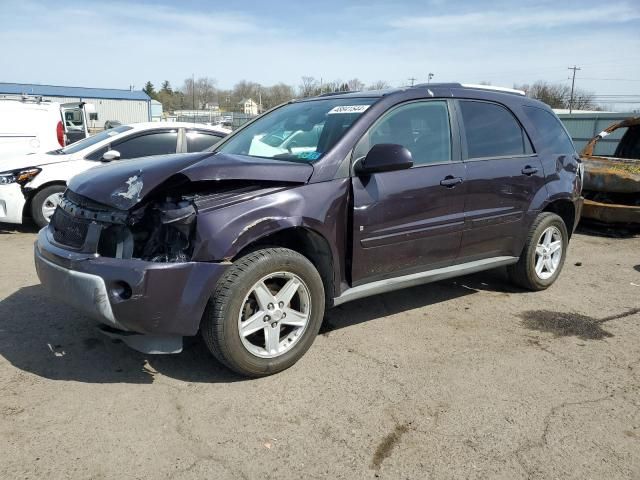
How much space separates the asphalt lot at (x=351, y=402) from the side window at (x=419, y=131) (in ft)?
4.52

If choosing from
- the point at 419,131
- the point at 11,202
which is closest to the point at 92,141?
the point at 11,202

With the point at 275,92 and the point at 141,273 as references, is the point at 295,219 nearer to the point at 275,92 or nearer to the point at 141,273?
the point at 141,273

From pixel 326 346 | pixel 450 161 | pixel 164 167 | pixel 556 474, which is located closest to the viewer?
pixel 556 474

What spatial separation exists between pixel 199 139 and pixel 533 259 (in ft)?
16.5

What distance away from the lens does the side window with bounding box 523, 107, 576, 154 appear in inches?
197

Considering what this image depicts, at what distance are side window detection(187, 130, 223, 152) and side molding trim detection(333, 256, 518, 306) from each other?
4.58 m

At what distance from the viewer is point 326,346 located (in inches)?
152

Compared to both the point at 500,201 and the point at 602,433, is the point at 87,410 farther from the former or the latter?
the point at 500,201

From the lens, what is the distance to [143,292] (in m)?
2.88

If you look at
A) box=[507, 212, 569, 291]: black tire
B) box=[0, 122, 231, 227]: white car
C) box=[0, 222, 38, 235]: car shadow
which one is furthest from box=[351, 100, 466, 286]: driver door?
box=[0, 222, 38, 235]: car shadow

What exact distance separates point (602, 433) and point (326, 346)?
1.80 metres

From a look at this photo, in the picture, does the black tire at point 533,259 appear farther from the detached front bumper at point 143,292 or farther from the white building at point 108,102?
the white building at point 108,102

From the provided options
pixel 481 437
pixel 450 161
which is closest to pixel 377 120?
pixel 450 161

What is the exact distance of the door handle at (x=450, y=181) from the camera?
4066mm
